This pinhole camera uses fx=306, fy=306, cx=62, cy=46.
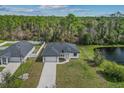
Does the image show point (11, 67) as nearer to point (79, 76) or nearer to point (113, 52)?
point (79, 76)

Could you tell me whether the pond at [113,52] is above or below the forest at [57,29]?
below

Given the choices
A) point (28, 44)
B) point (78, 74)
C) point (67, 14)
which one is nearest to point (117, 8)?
point (67, 14)

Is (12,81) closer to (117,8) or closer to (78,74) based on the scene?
(78,74)

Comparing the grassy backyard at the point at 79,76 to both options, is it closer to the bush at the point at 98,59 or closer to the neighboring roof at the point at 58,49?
the bush at the point at 98,59

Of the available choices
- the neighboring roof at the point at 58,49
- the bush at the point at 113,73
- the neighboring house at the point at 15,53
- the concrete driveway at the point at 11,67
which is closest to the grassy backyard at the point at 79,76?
the bush at the point at 113,73

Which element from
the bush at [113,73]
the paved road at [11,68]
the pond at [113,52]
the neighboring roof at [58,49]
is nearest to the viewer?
the bush at [113,73]

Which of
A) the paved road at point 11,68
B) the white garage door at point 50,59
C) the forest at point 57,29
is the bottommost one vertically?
the paved road at point 11,68
